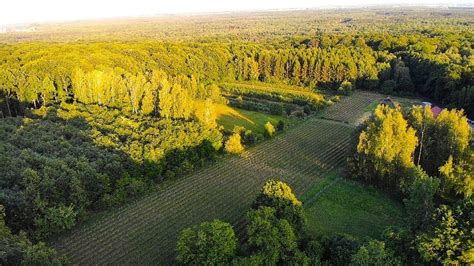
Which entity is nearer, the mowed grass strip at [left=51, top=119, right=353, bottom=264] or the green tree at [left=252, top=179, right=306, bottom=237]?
the green tree at [left=252, top=179, right=306, bottom=237]

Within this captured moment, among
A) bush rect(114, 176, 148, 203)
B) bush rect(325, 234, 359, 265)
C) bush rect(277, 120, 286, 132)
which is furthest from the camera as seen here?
bush rect(277, 120, 286, 132)

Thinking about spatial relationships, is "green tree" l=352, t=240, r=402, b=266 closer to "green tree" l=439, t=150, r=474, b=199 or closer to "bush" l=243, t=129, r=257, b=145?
"green tree" l=439, t=150, r=474, b=199

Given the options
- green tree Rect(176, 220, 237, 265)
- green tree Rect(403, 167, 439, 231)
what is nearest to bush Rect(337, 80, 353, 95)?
green tree Rect(403, 167, 439, 231)

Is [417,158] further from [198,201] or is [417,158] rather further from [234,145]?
[198,201]

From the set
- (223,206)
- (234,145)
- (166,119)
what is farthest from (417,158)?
(166,119)

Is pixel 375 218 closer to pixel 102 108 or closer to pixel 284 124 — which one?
pixel 284 124

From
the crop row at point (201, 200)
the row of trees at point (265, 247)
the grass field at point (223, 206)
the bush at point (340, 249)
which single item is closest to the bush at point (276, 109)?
the crop row at point (201, 200)
